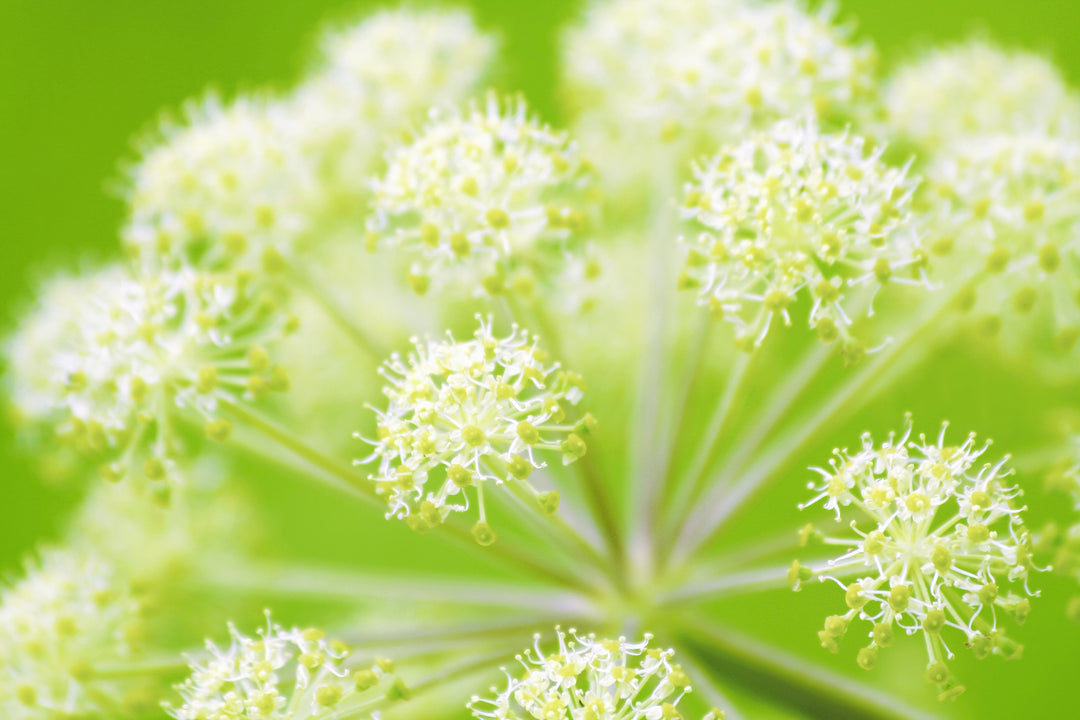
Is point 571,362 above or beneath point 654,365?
above

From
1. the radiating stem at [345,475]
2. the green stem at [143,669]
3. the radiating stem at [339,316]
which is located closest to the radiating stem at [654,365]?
the radiating stem at [345,475]

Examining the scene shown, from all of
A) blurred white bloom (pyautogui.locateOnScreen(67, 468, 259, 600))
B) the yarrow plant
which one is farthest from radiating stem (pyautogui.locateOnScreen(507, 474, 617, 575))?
blurred white bloom (pyautogui.locateOnScreen(67, 468, 259, 600))

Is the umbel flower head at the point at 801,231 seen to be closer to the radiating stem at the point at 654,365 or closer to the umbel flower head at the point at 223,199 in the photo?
the radiating stem at the point at 654,365

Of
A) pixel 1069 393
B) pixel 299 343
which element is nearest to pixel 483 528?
pixel 299 343

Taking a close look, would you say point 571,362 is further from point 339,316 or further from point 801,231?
point 801,231

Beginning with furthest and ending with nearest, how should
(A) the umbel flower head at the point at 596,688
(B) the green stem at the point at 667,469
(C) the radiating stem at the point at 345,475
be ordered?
(B) the green stem at the point at 667,469 → (C) the radiating stem at the point at 345,475 → (A) the umbel flower head at the point at 596,688

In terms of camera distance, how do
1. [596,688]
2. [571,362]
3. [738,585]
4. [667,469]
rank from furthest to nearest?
[571,362]
[667,469]
[738,585]
[596,688]

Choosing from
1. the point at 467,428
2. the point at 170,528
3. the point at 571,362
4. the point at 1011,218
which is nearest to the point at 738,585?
the point at 467,428
